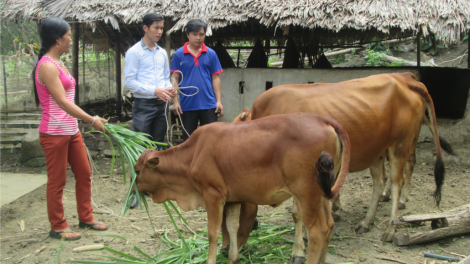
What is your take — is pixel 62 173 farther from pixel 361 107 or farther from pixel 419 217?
pixel 419 217

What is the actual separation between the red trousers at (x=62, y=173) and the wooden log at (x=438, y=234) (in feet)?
10.4

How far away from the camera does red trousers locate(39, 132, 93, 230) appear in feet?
12.2

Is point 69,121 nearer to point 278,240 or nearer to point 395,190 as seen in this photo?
point 278,240

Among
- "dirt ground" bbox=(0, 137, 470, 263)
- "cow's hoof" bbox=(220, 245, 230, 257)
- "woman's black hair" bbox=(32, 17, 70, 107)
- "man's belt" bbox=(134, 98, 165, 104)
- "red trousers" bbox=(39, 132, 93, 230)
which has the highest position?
"woman's black hair" bbox=(32, 17, 70, 107)

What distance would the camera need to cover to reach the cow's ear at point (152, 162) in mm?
3361

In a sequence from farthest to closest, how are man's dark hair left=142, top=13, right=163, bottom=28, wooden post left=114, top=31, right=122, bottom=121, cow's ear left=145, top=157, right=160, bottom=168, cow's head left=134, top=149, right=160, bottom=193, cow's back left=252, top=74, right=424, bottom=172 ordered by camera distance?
1. wooden post left=114, top=31, right=122, bottom=121
2. man's dark hair left=142, top=13, right=163, bottom=28
3. cow's back left=252, top=74, right=424, bottom=172
4. cow's head left=134, top=149, right=160, bottom=193
5. cow's ear left=145, top=157, right=160, bottom=168

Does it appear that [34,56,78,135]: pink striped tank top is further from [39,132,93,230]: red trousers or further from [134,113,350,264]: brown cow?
[134,113,350,264]: brown cow

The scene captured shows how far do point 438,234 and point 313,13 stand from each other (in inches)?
158

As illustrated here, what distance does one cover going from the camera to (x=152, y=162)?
11.2 feet

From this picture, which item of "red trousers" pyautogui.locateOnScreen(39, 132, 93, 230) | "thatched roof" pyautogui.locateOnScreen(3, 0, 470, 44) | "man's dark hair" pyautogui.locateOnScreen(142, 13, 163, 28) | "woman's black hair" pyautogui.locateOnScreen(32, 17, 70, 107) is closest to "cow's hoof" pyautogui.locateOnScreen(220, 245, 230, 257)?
"red trousers" pyautogui.locateOnScreen(39, 132, 93, 230)

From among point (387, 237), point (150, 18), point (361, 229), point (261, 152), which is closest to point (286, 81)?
point (150, 18)

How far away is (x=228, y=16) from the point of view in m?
6.64

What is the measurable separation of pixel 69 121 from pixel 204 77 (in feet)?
5.87

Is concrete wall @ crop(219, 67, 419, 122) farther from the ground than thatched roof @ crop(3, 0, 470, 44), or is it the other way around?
thatched roof @ crop(3, 0, 470, 44)
